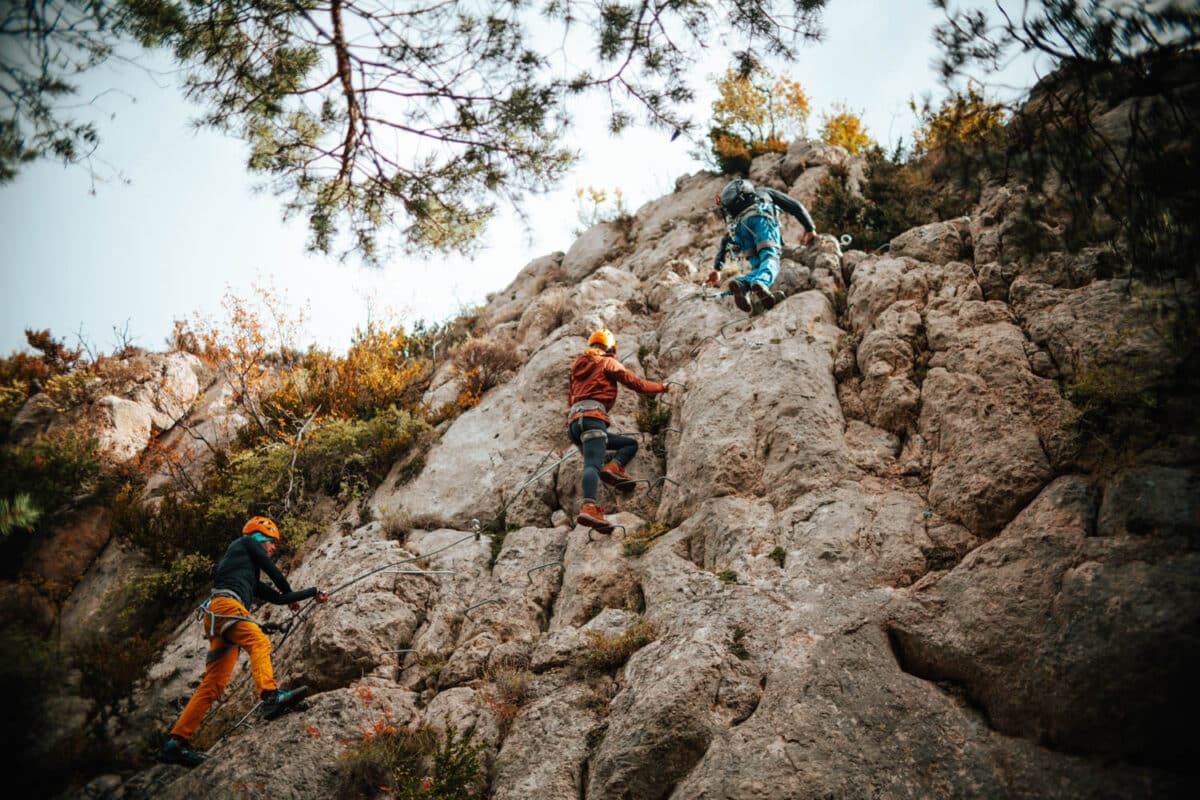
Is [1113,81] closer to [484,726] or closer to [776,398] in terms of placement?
[776,398]

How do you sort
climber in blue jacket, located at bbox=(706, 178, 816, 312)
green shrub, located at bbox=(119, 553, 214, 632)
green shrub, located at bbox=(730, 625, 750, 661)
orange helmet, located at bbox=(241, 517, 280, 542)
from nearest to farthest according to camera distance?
green shrub, located at bbox=(730, 625, 750, 661), orange helmet, located at bbox=(241, 517, 280, 542), climber in blue jacket, located at bbox=(706, 178, 816, 312), green shrub, located at bbox=(119, 553, 214, 632)

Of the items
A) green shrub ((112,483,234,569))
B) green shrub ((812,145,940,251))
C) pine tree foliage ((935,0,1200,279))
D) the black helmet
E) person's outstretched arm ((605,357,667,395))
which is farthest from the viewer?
green shrub ((812,145,940,251))

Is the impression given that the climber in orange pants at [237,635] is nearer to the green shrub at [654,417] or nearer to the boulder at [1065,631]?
the green shrub at [654,417]

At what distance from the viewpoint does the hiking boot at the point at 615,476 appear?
7.34 metres

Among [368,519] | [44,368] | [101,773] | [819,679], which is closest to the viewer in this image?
[819,679]

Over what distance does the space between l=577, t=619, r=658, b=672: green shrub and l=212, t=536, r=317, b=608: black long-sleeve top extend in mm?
3009

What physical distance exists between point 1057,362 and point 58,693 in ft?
23.4

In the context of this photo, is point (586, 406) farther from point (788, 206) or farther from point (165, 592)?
point (165, 592)

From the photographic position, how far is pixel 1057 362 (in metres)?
5.41

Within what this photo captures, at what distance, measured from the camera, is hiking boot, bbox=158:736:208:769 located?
18.8 feet

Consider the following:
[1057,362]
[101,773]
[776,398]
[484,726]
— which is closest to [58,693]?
[484,726]

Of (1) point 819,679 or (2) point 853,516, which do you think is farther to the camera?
(2) point 853,516

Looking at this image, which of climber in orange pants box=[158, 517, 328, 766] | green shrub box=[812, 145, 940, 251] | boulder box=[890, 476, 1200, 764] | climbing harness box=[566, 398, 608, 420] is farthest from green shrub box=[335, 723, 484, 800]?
green shrub box=[812, 145, 940, 251]

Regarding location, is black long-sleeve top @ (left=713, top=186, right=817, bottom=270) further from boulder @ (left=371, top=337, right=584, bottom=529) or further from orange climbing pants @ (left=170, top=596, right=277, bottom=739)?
orange climbing pants @ (left=170, top=596, right=277, bottom=739)
